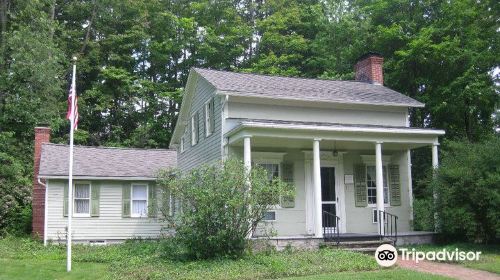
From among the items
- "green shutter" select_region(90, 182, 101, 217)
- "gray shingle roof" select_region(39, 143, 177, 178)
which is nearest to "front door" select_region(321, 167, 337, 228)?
"gray shingle roof" select_region(39, 143, 177, 178)

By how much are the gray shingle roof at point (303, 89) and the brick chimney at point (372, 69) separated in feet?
2.68

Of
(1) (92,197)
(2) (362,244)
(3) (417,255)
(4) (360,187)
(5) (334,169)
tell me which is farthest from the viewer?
(1) (92,197)

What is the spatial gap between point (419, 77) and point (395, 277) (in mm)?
18221

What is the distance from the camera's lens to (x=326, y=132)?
52.3 ft

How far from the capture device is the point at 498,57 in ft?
79.8

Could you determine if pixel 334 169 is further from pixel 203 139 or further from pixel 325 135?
pixel 203 139

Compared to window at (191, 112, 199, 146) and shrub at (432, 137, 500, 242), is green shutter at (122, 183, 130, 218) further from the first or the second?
shrub at (432, 137, 500, 242)

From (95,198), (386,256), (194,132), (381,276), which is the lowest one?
(381,276)

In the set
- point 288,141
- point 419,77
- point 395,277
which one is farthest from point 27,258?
point 419,77

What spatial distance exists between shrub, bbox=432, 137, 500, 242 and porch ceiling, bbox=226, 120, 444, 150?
5.70 feet

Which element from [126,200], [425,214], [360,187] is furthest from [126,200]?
[425,214]

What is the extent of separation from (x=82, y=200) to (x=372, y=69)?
13414 millimetres

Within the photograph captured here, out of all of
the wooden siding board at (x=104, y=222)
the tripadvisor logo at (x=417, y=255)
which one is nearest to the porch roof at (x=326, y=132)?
the tripadvisor logo at (x=417, y=255)

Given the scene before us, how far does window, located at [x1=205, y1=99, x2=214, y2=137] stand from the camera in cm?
1830
